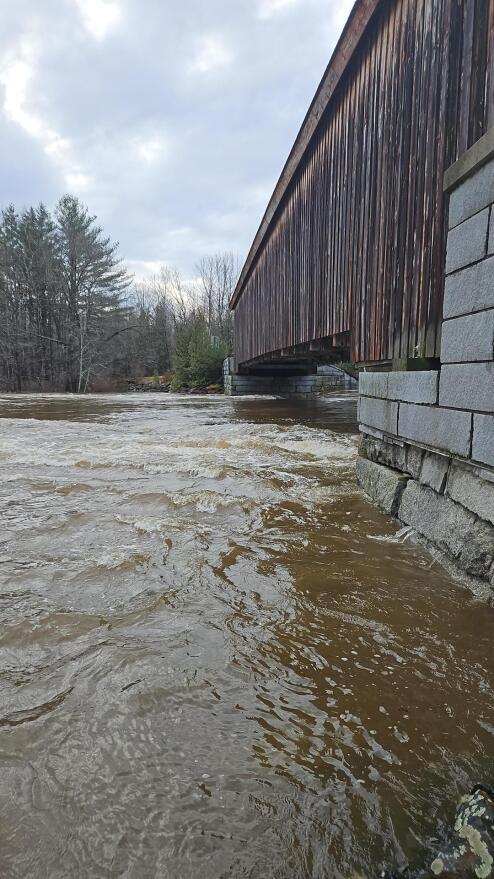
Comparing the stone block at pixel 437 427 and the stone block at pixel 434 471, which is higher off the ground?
the stone block at pixel 437 427

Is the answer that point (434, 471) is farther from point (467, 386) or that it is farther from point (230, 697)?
point (230, 697)

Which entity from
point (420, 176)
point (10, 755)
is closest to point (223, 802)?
point (10, 755)

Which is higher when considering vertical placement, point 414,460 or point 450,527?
point 414,460

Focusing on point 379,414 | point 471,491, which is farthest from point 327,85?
point 471,491

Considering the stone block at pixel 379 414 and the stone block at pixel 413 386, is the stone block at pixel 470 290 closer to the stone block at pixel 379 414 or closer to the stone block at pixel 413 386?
the stone block at pixel 413 386

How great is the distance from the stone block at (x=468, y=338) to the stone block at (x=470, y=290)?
0.04 m

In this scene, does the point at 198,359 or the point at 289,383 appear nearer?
the point at 289,383

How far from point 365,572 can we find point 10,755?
1809 mm

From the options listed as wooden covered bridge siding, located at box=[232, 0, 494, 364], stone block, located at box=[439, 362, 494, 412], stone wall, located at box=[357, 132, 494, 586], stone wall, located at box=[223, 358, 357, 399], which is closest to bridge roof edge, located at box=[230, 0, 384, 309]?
wooden covered bridge siding, located at box=[232, 0, 494, 364]

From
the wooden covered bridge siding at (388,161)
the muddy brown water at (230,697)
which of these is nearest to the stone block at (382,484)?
the muddy brown water at (230,697)

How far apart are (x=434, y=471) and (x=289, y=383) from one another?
66.1 ft

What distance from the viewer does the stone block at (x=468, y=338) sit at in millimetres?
2344

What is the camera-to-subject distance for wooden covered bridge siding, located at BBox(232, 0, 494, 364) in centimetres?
306

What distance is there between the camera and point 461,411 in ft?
8.53
